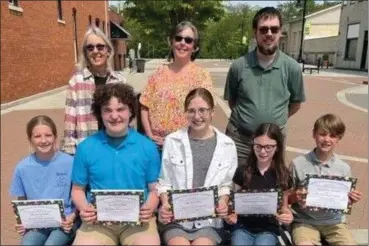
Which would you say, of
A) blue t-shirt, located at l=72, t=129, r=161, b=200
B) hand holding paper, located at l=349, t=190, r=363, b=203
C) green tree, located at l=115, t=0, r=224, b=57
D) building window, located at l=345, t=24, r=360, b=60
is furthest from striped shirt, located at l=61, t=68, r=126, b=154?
building window, located at l=345, t=24, r=360, b=60

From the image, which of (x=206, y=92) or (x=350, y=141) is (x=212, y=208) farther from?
(x=350, y=141)

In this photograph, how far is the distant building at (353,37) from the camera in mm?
32125

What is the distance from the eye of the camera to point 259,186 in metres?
2.90

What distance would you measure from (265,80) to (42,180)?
2.03 m

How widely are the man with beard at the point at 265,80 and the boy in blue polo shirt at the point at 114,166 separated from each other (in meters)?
1.01

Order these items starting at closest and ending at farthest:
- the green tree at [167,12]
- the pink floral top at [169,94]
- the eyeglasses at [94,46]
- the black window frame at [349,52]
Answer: the eyeglasses at [94,46]
the pink floral top at [169,94]
the green tree at [167,12]
the black window frame at [349,52]

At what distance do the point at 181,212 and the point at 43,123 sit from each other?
124 centimetres

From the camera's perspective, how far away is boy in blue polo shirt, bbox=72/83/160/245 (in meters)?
2.67

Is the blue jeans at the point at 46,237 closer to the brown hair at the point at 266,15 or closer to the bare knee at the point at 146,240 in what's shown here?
the bare knee at the point at 146,240

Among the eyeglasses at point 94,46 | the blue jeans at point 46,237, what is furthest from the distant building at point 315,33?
the blue jeans at point 46,237

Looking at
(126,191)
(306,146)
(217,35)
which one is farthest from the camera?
Answer: (217,35)

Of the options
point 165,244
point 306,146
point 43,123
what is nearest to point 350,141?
point 306,146

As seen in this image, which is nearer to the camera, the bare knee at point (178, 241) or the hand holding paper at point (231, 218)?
the bare knee at point (178, 241)

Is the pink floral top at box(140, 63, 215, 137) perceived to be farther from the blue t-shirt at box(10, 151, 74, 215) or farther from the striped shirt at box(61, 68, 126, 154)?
the blue t-shirt at box(10, 151, 74, 215)
